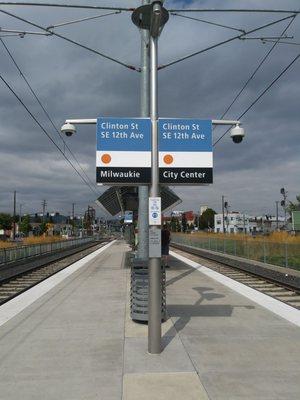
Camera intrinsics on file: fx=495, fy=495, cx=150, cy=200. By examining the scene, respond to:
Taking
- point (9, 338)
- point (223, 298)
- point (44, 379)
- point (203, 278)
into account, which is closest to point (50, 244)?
point (203, 278)

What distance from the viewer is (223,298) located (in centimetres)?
1230

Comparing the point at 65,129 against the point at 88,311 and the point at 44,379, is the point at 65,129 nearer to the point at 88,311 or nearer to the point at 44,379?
the point at 88,311

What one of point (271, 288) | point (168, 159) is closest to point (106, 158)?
point (168, 159)

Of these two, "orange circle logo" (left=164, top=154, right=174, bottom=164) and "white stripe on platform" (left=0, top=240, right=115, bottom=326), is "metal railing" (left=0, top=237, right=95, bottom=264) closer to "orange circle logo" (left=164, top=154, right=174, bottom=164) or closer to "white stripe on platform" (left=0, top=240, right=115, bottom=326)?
"white stripe on platform" (left=0, top=240, right=115, bottom=326)

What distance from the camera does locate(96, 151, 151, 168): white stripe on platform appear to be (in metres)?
7.68

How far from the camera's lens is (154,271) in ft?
22.8

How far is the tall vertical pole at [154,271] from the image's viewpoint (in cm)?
678

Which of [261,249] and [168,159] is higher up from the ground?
[168,159]

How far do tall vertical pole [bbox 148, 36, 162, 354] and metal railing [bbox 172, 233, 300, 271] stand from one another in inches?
588

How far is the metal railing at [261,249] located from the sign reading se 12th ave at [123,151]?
48.0 ft

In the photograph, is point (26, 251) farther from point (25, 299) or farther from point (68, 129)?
point (68, 129)

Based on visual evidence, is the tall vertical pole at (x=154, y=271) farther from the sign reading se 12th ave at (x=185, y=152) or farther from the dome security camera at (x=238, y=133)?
the dome security camera at (x=238, y=133)

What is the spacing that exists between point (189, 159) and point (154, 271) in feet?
6.71

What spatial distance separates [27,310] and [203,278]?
27.5 ft
